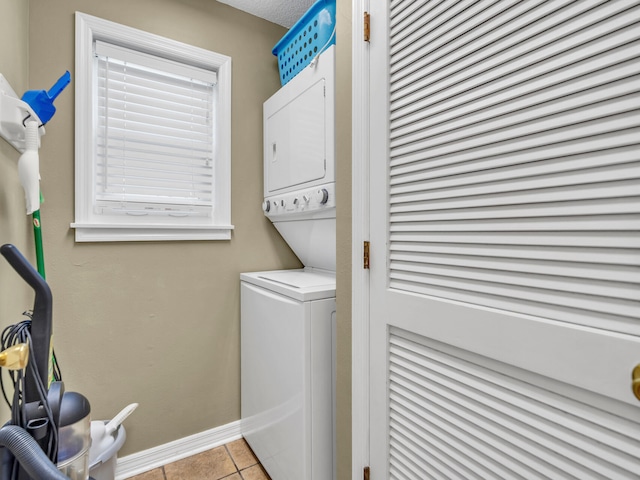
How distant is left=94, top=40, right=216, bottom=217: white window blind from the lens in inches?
66.8

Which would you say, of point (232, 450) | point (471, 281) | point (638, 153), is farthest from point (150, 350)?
point (638, 153)

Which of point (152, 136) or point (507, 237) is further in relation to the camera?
point (152, 136)

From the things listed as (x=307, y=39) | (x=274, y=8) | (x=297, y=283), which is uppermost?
(x=274, y=8)

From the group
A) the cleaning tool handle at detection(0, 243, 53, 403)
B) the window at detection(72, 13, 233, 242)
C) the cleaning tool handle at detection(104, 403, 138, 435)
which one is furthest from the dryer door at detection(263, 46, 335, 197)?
the cleaning tool handle at detection(104, 403, 138, 435)

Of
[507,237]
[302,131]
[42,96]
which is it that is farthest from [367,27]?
[42,96]

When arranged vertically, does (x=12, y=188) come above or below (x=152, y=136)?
below

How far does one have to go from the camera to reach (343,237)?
4.19ft

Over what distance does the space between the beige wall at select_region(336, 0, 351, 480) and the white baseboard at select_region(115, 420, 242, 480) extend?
0.96m

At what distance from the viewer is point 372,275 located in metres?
1.14

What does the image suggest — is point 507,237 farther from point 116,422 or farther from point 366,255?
→ point 116,422

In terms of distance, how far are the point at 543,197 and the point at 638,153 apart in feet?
0.52

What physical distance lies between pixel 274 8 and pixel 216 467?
2.64 m

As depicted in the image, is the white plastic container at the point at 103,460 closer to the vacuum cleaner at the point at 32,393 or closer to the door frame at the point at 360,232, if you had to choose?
the vacuum cleaner at the point at 32,393

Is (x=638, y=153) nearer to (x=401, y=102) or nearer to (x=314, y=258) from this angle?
(x=401, y=102)
